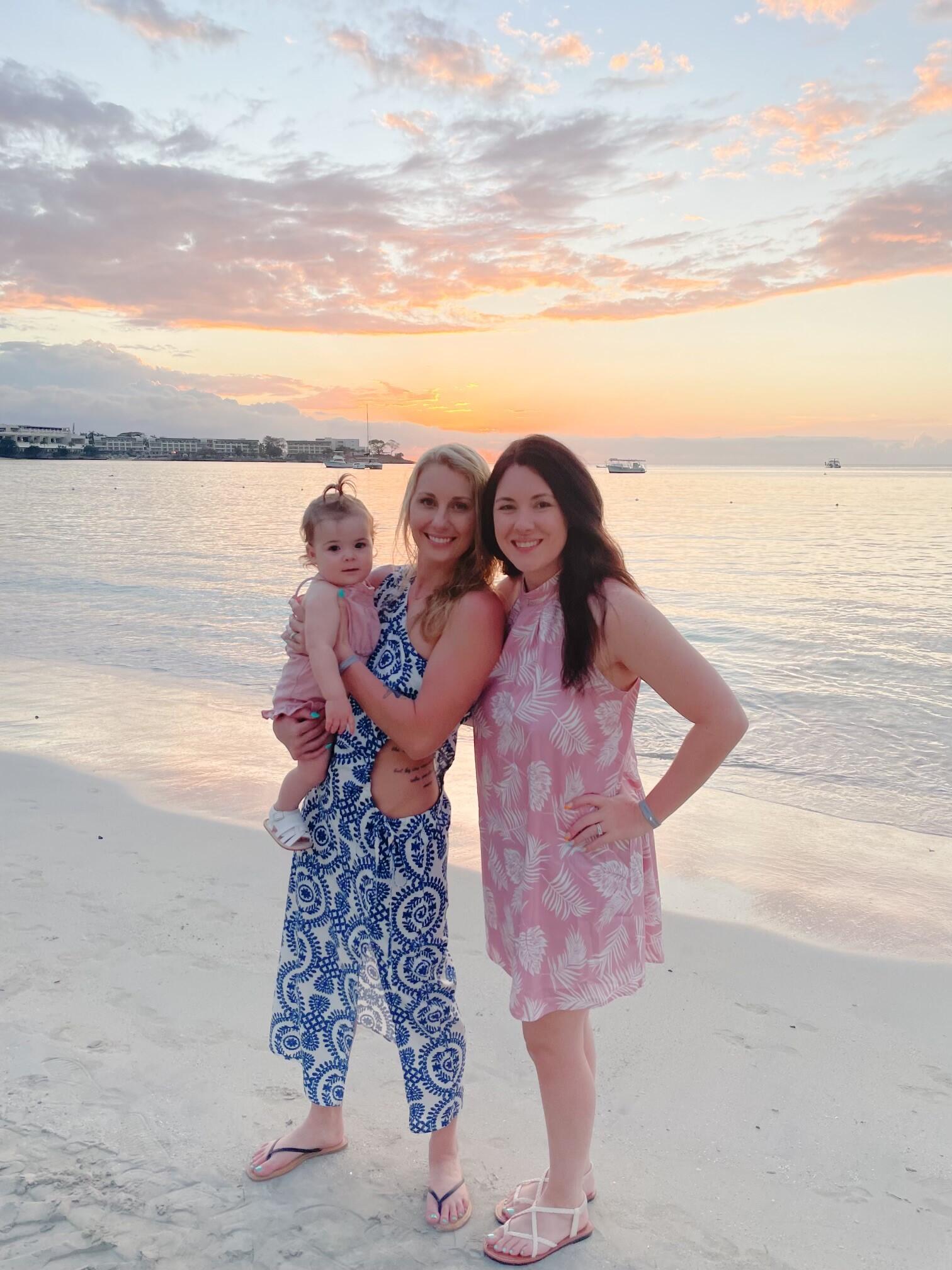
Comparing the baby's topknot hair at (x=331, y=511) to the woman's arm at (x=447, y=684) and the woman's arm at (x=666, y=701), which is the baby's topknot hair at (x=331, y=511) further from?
the woman's arm at (x=666, y=701)

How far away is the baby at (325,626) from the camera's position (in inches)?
100

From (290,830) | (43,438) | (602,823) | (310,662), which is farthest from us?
(43,438)

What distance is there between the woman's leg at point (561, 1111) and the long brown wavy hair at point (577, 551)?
3.09 feet

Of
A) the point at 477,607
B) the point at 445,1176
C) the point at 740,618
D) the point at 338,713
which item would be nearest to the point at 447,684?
the point at 477,607

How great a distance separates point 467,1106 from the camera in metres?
3.20

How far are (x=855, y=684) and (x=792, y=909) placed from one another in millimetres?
6552

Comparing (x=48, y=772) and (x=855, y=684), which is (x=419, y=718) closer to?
(x=48, y=772)

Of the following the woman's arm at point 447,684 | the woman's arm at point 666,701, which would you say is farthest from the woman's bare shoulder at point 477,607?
the woman's arm at point 666,701

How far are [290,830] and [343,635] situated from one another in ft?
2.02

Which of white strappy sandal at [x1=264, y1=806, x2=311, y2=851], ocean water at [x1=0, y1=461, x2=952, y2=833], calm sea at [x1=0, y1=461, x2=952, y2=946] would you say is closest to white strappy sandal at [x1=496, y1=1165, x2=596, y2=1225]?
white strappy sandal at [x1=264, y1=806, x2=311, y2=851]

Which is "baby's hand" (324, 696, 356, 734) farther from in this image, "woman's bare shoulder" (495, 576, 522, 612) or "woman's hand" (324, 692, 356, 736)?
"woman's bare shoulder" (495, 576, 522, 612)

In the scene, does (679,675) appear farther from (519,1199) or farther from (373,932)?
(519,1199)

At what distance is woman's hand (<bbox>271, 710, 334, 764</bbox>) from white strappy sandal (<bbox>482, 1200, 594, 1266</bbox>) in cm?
141

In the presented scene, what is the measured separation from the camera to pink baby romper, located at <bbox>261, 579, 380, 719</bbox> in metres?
2.63
